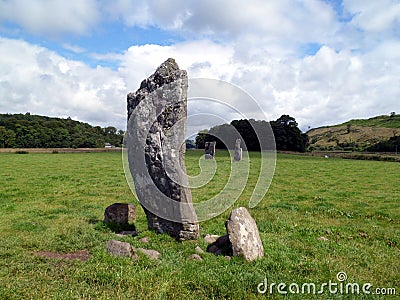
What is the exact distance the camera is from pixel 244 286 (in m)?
5.98

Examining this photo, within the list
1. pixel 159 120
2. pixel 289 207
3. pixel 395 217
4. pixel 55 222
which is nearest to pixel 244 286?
pixel 159 120

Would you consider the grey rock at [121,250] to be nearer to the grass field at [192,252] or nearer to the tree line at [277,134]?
the grass field at [192,252]

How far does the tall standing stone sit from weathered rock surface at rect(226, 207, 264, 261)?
1560mm

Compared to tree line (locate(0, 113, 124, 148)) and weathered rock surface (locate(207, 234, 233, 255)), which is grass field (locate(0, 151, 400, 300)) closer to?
weathered rock surface (locate(207, 234, 233, 255))

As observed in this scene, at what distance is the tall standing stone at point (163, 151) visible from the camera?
8664mm

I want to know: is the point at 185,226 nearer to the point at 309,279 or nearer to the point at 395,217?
the point at 309,279

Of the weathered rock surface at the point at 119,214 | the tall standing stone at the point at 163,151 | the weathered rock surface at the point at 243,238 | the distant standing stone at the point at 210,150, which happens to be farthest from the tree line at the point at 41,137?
the weathered rock surface at the point at 243,238

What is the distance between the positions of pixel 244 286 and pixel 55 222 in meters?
7.47

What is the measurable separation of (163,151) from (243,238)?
3232 mm

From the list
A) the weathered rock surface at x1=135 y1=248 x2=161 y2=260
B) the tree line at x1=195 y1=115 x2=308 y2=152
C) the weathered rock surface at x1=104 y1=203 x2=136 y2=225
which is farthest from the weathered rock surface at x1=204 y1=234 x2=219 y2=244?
the tree line at x1=195 y1=115 x2=308 y2=152

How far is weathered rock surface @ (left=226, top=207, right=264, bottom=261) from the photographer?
7.26 metres

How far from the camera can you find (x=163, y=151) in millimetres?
8836

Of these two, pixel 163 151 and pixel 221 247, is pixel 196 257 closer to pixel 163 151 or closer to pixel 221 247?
pixel 221 247

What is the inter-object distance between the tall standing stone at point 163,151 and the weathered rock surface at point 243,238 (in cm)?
156
